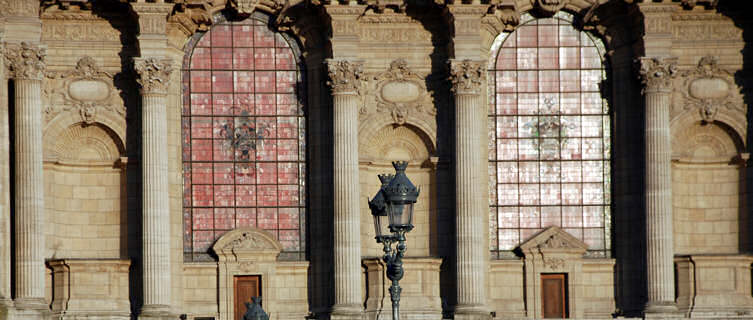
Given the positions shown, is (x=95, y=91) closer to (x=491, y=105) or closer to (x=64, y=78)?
(x=64, y=78)

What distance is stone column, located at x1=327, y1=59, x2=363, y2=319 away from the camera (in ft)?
193

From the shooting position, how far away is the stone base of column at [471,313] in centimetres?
5869

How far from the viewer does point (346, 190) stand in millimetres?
59094

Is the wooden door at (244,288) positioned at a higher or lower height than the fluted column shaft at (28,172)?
lower

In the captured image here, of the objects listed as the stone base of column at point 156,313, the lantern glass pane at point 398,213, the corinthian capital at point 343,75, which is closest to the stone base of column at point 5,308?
the stone base of column at point 156,313

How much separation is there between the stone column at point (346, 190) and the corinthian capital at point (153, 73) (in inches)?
186

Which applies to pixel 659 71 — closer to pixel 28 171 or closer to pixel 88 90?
pixel 88 90

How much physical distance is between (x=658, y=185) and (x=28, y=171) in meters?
18.0

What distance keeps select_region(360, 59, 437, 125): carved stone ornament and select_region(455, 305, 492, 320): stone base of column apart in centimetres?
588

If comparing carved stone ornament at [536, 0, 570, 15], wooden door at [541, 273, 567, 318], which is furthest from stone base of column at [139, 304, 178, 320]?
carved stone ornament at [536, 0, 570, 15]

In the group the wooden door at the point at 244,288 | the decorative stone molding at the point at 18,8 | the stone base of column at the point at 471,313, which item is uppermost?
the decorative stone molding at the point at 18,8

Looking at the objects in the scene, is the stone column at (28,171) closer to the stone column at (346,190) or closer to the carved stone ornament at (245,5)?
the carved stone ornament at (245,5)

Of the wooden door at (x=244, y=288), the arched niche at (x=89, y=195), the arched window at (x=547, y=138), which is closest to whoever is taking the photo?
the arched niche at (x=89, y=195)

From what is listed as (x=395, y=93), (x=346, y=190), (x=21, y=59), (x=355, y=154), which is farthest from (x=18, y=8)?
(x=395, y=93)
